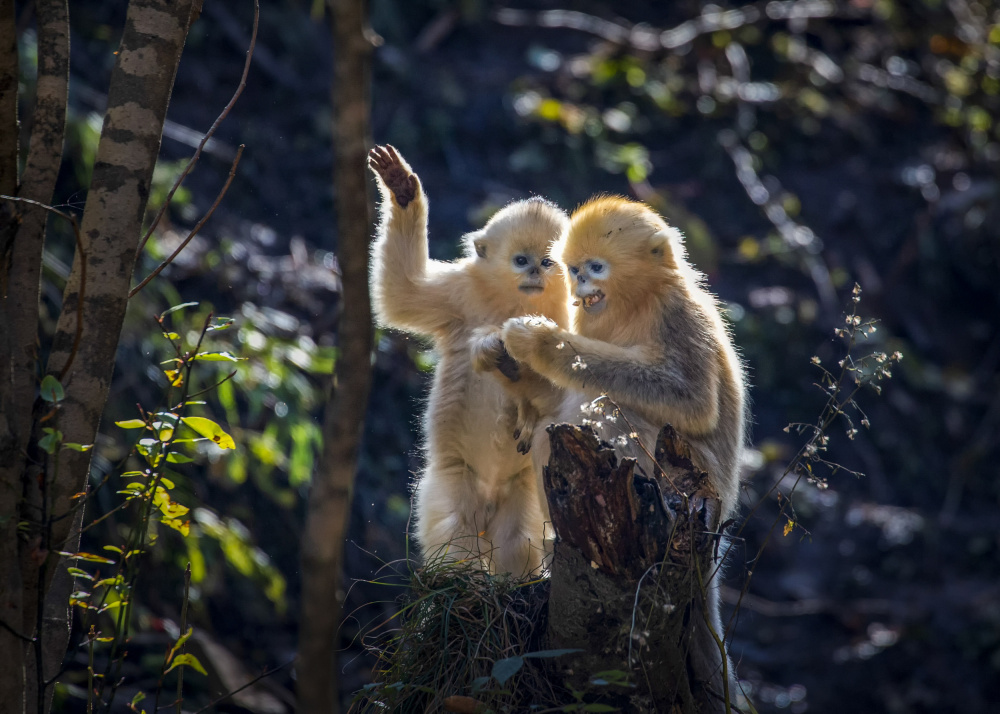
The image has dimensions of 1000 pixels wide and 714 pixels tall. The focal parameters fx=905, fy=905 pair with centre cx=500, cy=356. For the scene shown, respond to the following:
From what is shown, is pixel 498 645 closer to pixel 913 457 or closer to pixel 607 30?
pixel 913 457

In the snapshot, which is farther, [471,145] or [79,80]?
[471,145]

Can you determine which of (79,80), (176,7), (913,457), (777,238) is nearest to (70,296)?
(176,7)

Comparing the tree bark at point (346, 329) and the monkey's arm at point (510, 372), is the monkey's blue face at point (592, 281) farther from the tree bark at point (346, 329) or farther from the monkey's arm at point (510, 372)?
the tree bark at point (346, 329)

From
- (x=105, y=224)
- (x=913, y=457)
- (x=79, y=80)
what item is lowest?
(x=913, y=457)

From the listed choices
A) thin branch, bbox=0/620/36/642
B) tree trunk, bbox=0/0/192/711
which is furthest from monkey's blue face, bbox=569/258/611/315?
thin branch, bbox=0/620/36/642

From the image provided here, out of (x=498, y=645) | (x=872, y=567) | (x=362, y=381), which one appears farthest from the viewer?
(x=872, y=567)

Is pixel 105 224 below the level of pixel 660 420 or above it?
above

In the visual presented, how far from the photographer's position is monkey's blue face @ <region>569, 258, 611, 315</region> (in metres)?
3.52

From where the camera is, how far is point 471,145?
8727 millimetres

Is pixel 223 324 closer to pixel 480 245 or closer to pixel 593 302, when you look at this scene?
pixel 593 302

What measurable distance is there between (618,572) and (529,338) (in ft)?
3.69

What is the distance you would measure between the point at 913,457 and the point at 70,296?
817cm

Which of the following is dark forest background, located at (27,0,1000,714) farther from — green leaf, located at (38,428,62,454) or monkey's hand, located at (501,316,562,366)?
green leaf, located at (38,428,62,454)

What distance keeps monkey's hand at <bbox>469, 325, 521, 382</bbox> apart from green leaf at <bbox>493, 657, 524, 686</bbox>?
53.1 inches
